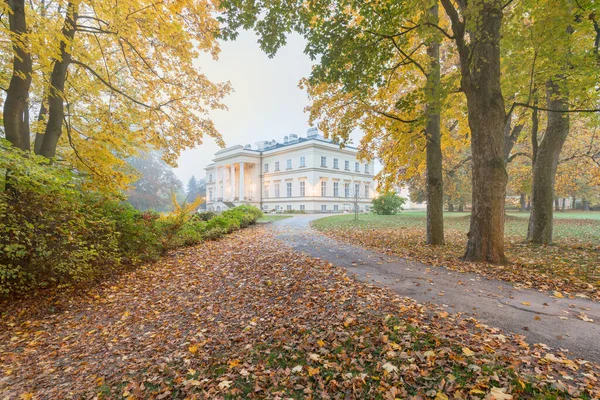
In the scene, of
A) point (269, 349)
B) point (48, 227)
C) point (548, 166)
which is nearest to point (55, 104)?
point (48, 227)

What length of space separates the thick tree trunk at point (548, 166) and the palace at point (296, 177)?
2842 centimetres

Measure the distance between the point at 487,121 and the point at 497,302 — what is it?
4.08 meters

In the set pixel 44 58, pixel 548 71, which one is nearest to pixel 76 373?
pixel 44 58

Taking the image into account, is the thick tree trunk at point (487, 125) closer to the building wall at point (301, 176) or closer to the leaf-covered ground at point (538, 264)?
the leaf-covered ground at point (538, 264)

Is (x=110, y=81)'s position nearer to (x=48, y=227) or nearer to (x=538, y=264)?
(x=48, y=227)

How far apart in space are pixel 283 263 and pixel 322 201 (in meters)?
32.7

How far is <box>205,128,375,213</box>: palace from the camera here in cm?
3944

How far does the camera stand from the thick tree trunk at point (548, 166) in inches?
320

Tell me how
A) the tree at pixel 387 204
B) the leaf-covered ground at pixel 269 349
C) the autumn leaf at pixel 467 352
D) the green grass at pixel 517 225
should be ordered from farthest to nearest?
the tree at pixel 387 204
the green grass at pixel 517 225
the autumn leaf at pixel 467 352
the leaf-covered ground at pixel 269 349

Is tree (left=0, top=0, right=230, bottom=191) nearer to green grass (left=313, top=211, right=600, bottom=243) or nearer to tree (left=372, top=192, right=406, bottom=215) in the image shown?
green grass (left=313, top=211, right=600, bottom=243)

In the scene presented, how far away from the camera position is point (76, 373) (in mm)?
3275

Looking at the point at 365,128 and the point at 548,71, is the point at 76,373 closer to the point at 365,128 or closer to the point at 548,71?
the point at 365,128

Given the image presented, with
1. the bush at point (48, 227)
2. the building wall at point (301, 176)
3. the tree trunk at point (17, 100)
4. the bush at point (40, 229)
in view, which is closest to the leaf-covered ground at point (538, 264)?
the bush at point (48, 227)

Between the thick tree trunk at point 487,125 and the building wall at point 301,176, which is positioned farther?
the building wall at point 301,176
